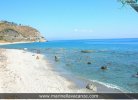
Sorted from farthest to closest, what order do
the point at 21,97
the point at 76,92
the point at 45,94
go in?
the point at 76,92
the point at 45,94
the point at 21,97

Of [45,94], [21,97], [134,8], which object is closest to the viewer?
[134,8]

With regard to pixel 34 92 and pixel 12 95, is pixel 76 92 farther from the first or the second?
pixel 12 95

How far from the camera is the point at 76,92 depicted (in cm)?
2333

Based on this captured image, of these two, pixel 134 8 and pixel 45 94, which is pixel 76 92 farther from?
pixel 134 8

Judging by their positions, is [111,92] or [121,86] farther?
[121,86]

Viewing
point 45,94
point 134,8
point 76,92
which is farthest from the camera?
point 76,92

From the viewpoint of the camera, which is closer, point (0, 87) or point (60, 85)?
point (0, 87)

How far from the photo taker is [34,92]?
22.1 metres

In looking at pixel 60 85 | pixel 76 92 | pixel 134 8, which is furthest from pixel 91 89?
pixel 134 8

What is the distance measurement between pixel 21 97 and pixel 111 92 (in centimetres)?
820

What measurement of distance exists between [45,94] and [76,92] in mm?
3046

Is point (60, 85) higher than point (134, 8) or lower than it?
lower

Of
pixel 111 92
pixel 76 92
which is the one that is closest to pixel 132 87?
pixel 111 92

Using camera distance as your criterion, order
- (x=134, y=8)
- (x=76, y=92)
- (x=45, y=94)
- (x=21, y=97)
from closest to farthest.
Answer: (x=134, y=8) < (x=21, y=97) < (x=45, y=94) < (x=76, y=92)
